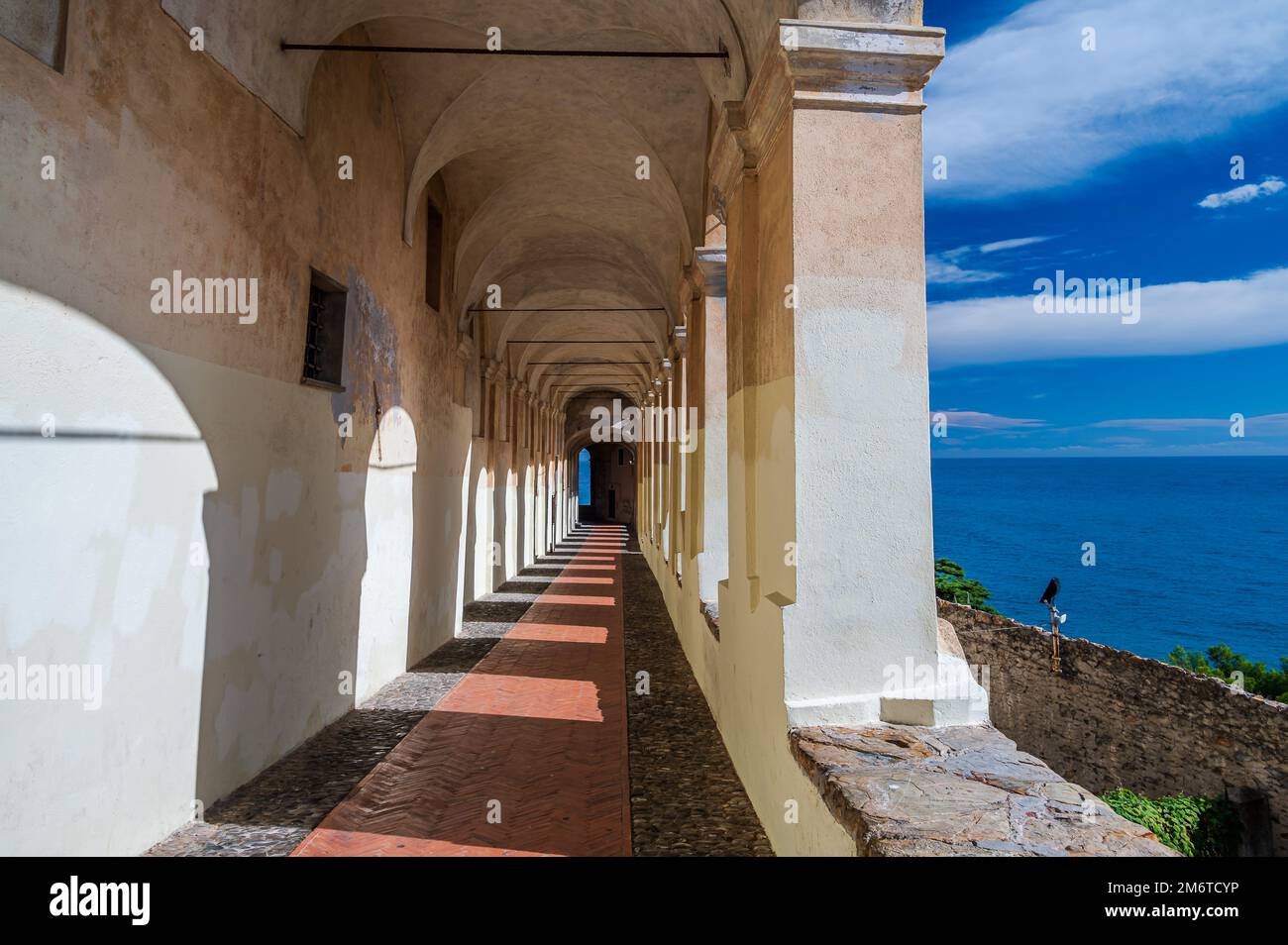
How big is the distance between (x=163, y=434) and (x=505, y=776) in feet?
10.7

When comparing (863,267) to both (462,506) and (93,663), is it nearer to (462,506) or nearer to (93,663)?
(93,663)

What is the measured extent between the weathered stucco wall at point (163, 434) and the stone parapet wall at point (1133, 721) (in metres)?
11.3

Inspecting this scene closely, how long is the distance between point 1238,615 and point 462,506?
65.3 m

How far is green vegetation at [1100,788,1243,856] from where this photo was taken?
10.5m

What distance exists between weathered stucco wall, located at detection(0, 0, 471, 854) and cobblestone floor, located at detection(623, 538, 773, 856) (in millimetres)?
2736

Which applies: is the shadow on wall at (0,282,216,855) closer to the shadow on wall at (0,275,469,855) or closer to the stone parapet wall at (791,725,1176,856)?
the shadow on wall at (0,275,469,855)

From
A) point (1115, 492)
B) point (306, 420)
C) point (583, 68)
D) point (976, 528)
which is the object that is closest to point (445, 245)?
point (583, 68)

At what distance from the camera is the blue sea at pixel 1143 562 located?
52244 mm

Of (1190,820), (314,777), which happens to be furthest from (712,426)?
(1190,820)

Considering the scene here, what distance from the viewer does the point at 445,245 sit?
35.5 feet

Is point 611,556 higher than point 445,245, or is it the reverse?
point 445,245

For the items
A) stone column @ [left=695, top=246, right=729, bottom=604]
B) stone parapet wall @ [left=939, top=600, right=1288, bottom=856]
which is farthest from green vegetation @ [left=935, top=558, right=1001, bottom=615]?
stone column @ [left=695, top=246, right=729, bottom=604]

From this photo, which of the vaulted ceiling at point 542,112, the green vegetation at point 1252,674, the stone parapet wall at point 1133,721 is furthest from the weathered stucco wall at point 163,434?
the green vegetation at point 1252,674

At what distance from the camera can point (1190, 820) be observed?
10891 mm
